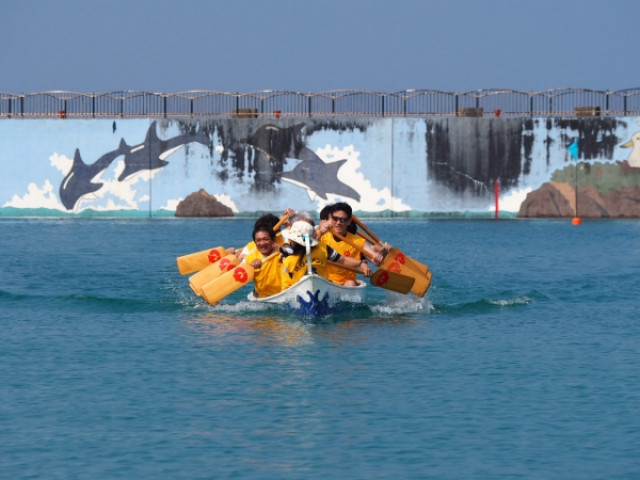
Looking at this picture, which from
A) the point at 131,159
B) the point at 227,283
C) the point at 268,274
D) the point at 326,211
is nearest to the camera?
the point at 268,274

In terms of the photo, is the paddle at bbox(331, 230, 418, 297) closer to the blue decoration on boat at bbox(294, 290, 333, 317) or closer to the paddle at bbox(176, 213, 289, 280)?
the blue decoration on boat at bbox(294, 290, 333, 317)

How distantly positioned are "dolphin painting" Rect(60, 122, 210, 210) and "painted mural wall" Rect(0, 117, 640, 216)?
45 mm

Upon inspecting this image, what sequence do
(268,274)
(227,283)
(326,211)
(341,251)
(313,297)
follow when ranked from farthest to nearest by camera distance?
(341,251) < (326,211) < (227,283) < (268,274) < (313,297)

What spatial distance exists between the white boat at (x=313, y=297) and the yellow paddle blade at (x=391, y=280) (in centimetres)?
70

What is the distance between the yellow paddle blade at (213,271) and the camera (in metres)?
23.7

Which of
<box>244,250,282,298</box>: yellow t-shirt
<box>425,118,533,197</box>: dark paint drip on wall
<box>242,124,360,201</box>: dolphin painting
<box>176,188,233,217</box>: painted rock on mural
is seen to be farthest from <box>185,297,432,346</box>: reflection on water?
<box>176,188,233,217</box>: painted rock on mural

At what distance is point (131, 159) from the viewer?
56.1 m

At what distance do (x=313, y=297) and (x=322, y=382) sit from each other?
15.0 feet

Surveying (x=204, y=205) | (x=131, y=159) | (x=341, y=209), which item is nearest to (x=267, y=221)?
(x=341, y=209)

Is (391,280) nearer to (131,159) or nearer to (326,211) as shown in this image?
(326,211)

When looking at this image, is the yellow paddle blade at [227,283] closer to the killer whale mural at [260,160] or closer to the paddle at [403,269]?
the paddle at [403,269]

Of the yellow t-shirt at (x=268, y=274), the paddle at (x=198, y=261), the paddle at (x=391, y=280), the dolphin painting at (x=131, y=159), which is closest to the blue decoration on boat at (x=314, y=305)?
the yellow t-shirt at (x=268, y=274)

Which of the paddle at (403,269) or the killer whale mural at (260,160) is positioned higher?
the killer whale mural at (260,160)

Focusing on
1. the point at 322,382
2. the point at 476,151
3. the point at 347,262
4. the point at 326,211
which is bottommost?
the point at 322,382
